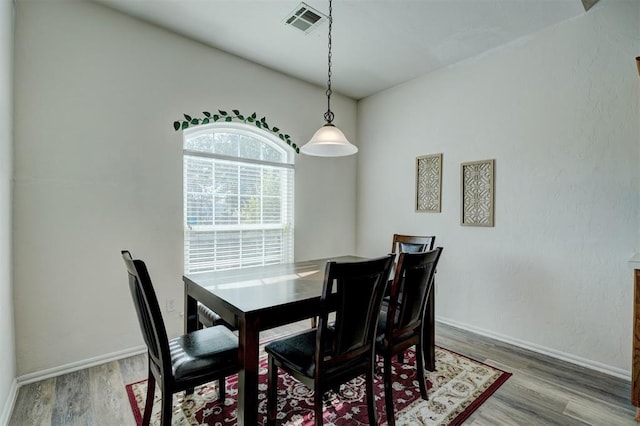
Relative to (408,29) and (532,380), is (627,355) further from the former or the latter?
(408,29)

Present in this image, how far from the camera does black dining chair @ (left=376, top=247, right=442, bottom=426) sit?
1809 millimetres

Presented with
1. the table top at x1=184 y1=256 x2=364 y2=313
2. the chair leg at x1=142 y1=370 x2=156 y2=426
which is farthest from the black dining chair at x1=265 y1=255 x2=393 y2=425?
Result: the chair leg at x1=142 y1=370 x2=156 y2=426

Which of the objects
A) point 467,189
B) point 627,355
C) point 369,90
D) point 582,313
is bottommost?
point 627,355

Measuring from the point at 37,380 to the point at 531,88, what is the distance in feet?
15.5

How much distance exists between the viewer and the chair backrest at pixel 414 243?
2.85m

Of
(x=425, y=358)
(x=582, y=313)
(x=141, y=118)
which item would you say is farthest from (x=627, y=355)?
(x=141, y=118)

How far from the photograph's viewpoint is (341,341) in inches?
62.0

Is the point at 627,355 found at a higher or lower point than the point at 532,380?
higher

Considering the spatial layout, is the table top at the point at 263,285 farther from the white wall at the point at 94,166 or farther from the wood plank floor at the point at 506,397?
the white wall at the point at 94,166

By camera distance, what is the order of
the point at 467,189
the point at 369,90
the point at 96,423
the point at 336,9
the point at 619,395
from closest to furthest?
the point at 96,423, the point at 619,395, the point at 336,9, the point at 467,189, the point at 369,90

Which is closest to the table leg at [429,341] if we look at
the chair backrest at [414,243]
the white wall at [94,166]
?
the chair backrest at [414,243]

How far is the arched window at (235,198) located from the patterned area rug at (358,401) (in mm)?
1340

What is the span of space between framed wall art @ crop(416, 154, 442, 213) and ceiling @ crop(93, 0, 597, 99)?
1060mm

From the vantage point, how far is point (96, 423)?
1.83 m
